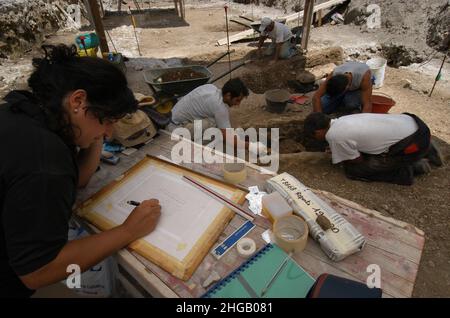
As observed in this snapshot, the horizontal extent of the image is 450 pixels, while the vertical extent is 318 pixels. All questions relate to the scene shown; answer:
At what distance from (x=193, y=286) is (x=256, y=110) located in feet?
17.1

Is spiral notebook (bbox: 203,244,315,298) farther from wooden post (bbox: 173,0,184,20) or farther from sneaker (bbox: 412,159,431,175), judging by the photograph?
wooden post (bbox: 173,0,184,20)

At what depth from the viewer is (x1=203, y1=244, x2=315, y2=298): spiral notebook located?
1.22 metres

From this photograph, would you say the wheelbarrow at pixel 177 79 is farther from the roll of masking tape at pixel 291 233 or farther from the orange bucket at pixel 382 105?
the roll of masking tape at pixel 291 233

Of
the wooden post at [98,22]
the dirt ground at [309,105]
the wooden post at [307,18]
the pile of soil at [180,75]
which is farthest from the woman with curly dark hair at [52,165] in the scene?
the wooden post at [307,18]

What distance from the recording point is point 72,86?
1.28 metres

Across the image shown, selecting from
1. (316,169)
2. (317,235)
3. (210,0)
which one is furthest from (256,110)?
(210,0)

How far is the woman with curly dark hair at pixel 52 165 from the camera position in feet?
3.61

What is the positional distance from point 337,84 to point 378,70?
192cm

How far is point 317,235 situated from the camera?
1419mm

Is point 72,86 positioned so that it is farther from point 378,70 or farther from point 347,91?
point 378,70

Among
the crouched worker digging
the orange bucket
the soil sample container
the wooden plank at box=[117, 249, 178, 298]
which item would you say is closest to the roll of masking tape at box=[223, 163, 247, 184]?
the soil sample container

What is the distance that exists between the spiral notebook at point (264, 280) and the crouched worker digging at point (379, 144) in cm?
279

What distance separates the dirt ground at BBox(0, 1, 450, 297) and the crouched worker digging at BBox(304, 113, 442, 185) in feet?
0.56
